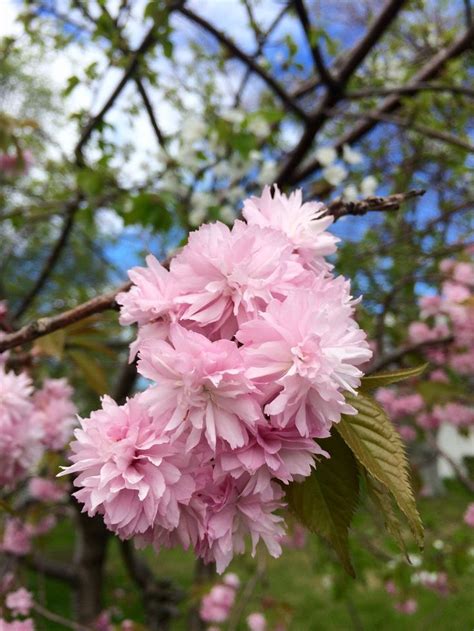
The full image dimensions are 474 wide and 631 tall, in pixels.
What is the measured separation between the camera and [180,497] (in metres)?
0.53

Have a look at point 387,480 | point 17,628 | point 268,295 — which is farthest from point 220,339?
point 17,628

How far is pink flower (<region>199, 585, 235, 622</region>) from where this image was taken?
2928 mm

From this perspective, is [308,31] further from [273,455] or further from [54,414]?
[273,455]

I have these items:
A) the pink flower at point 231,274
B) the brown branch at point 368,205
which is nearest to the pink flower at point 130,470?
the pink flower at point 231,274

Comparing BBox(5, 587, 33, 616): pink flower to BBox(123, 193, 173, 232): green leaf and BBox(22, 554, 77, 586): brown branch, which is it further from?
BBox(123, 193, 173, 232): green leaf

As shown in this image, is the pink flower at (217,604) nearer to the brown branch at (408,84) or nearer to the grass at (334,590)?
the grass at (334,590)

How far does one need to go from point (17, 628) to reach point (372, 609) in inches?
168

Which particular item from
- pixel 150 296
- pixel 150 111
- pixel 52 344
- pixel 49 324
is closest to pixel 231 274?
pixel 150 296

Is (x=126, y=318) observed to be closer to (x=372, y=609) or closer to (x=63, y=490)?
(x=63, y=490)

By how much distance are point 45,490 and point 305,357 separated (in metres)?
2.49

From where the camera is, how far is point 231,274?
537 millimetres

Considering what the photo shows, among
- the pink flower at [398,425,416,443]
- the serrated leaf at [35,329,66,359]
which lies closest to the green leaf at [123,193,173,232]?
the serrated leaf at [35,329,66,359]

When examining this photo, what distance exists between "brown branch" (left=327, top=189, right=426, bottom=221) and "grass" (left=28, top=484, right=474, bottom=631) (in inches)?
70.2

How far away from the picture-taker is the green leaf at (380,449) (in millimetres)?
495
